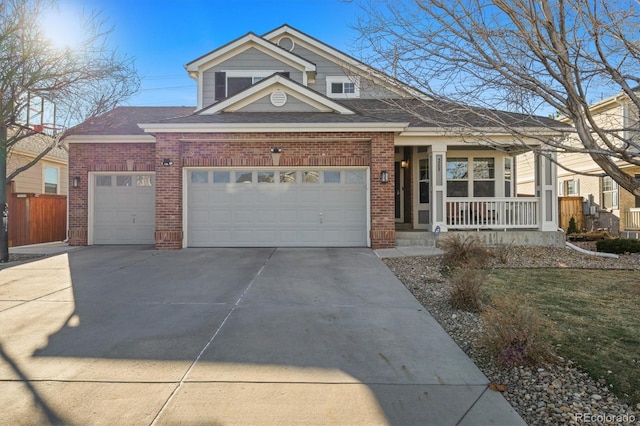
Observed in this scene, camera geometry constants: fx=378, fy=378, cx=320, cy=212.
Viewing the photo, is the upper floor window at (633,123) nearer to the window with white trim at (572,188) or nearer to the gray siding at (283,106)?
the gray siding at (283,106)

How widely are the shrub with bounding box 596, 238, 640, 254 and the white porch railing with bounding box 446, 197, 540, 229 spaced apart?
178 cm

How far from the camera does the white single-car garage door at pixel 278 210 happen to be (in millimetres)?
11180

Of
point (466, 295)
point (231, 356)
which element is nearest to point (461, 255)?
point (466, 295)

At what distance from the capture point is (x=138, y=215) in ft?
40.2

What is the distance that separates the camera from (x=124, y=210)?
40.3ft

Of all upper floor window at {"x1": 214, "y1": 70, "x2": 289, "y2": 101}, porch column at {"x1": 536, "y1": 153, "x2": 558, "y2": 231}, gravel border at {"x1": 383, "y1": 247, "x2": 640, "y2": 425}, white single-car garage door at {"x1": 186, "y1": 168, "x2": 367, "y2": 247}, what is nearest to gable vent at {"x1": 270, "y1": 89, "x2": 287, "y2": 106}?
white single-car garage door at {"x1": 186, "y1": 168, "x2": 367, "y2": 247}

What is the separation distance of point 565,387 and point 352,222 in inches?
324

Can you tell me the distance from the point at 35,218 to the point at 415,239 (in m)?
13.5

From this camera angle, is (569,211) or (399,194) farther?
(569,211)

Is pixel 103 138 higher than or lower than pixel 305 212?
higher

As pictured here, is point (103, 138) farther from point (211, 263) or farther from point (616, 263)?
point (616, 263)

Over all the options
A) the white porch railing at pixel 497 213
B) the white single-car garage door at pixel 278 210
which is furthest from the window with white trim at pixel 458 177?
the white single-car garage door at pixel 278 210

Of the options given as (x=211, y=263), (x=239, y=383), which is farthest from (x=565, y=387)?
(x=211, y=263)

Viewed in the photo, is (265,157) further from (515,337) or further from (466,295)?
(515,337)
